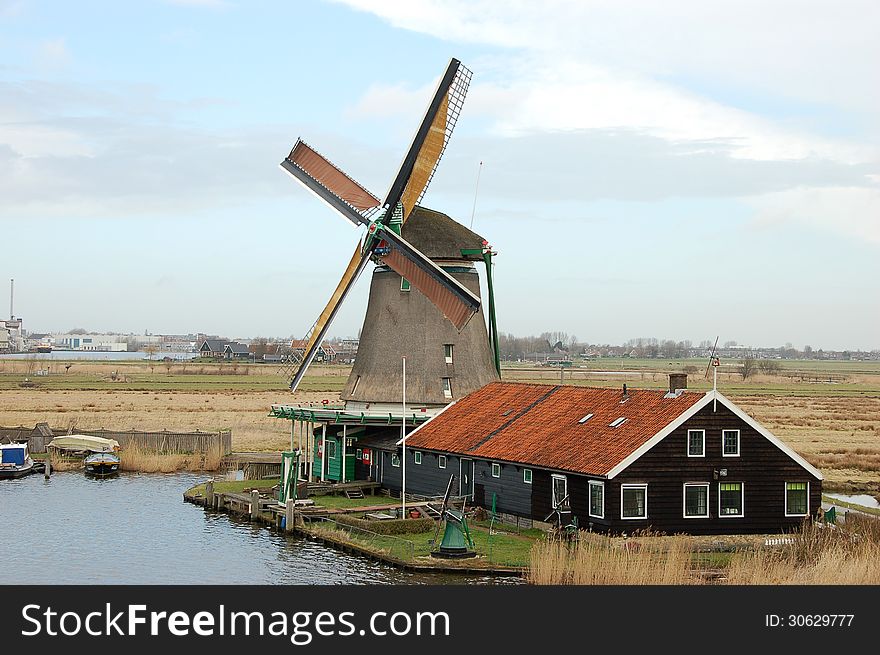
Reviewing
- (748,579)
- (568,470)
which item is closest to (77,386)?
(568,470)

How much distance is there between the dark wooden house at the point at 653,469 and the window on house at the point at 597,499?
23 millimetres

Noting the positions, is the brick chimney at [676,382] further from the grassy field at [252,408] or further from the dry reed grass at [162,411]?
the dry reed grass at [162,411]

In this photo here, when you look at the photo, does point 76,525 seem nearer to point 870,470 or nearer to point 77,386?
point 870,470

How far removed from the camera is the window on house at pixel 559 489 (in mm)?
28797

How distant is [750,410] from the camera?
268 feet

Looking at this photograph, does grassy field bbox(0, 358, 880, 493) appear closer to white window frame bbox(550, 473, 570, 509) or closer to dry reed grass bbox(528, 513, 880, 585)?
white window frame bbox(550, 473, 570, 509)

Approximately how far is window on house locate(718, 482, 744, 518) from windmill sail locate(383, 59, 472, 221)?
16.5 meters

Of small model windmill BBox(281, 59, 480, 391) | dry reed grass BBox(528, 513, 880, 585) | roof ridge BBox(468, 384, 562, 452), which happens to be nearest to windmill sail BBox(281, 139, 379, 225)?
small model windmill BBox(281, 59, 480, 391)

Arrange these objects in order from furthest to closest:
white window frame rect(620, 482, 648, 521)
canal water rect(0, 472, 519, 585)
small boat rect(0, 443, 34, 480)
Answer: small boat rect(0, 443, 34, 480)
white window frame rect(620, 482, 648, 521)
canal water rect(0, 472, 519, 585)

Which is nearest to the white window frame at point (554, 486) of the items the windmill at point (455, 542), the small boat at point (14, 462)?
the windmill at point (455, 542)

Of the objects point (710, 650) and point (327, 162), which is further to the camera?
point (327, 162)

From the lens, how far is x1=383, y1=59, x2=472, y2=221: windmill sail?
40.3 meters

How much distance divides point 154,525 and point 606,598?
17.5 m

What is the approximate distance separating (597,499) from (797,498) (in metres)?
5.38
